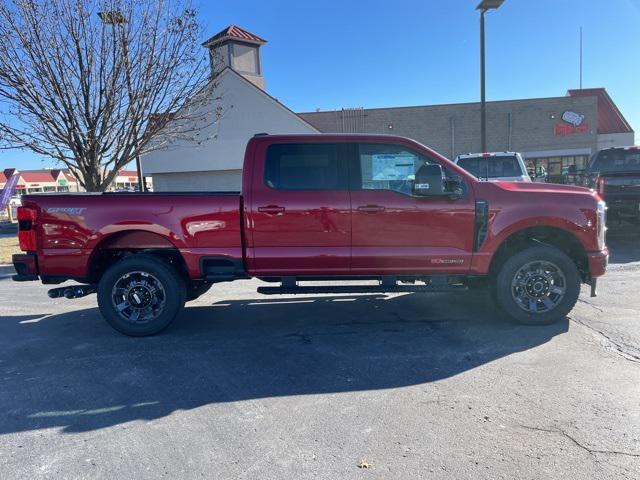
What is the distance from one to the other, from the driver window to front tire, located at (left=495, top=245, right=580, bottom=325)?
1483mm

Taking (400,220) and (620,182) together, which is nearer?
(400,220)

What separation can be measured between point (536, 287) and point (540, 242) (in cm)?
55

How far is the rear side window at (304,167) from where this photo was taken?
516cm

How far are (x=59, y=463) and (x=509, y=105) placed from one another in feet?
90.9

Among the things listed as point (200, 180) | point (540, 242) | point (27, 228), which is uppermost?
point (200, 180)

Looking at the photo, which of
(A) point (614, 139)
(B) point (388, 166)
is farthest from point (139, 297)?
(A) point (614, 139)

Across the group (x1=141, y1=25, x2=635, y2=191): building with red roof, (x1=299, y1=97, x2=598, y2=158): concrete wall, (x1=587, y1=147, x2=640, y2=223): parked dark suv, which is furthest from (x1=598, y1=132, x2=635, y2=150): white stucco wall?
(x1=587, y1=147, x2=640, y2=223): parked dark suv

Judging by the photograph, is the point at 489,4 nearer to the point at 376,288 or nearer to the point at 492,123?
the point at 376,288

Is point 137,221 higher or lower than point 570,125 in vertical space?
lower

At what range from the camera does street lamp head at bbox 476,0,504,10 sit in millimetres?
12688

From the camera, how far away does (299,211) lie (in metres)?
5.06

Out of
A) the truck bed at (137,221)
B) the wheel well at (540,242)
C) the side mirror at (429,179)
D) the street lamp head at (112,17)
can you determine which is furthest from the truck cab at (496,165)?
the street lamp head at (112,17)

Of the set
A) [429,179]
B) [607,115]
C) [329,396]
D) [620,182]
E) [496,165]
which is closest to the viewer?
[329,396]

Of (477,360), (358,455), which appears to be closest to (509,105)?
(477,360)
